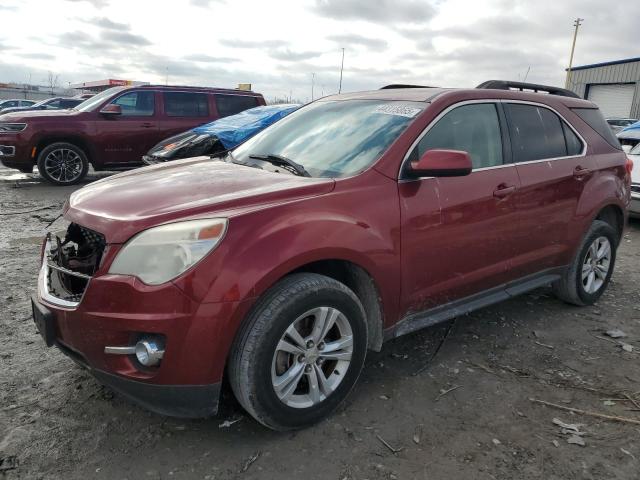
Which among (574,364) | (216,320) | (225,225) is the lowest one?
(574,364)

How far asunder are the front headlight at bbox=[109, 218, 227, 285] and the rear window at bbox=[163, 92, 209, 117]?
28.1 ft

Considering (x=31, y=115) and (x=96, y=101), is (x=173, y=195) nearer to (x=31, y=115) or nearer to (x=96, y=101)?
(x=31, y=115)

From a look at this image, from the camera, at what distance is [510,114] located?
3.66 metres

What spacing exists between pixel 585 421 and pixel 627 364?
3.09ft

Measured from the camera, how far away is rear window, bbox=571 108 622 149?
4.26m

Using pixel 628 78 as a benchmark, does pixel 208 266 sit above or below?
below

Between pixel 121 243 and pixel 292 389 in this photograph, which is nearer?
pixel 121 243

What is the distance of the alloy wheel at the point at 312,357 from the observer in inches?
97.2

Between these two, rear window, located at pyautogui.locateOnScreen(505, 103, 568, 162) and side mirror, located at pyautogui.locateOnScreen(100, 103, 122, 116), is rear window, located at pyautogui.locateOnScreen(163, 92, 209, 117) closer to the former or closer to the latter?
side mirror, located at pyautogui.locateOnScreen(100, 103, 122, 116)

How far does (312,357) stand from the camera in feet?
8.37

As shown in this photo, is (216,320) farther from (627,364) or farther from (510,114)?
(627,364)

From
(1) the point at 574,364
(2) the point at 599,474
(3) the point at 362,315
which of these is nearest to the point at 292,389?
(3) the point at 362,315

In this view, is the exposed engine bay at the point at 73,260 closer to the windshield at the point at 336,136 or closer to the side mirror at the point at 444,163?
the windshield at the point at 336,136

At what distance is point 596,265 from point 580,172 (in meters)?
0.93
